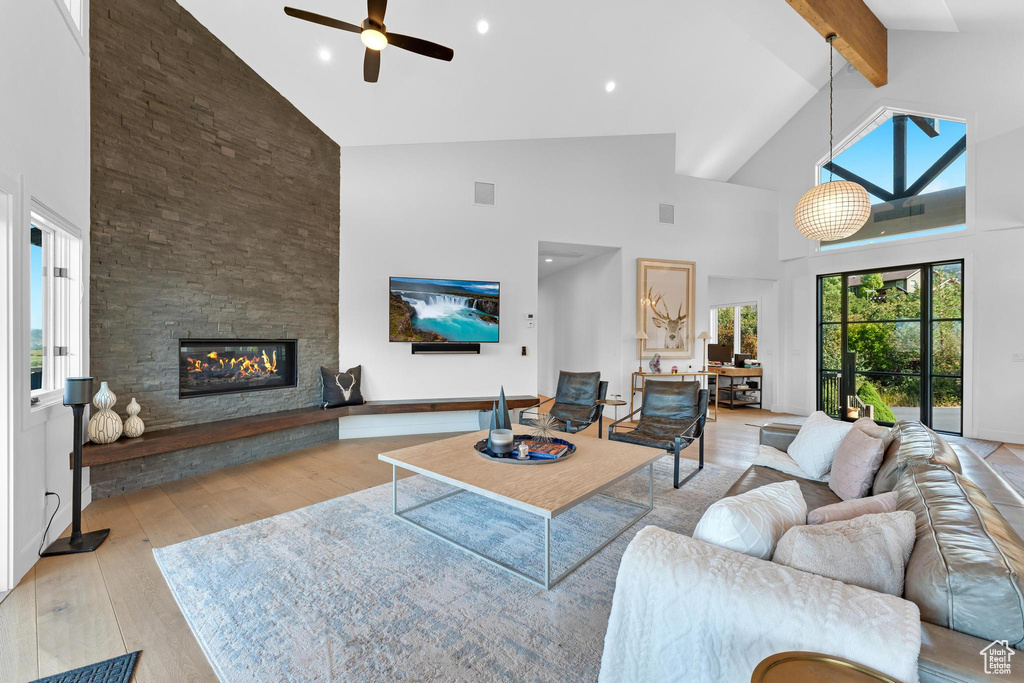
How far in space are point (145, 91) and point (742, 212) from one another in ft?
A: 25.2

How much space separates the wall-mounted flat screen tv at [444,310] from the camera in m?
5.35

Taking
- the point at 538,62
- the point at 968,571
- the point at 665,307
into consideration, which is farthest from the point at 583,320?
the point at 968,571

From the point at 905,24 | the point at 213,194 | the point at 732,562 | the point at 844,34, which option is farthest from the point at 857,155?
the point at 213,194

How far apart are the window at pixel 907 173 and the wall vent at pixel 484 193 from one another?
17.2 ft

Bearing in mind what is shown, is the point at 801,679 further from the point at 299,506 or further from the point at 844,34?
the point at 844,34

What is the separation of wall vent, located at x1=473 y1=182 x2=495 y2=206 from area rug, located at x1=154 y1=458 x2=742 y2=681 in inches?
157

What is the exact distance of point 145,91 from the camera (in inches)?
139

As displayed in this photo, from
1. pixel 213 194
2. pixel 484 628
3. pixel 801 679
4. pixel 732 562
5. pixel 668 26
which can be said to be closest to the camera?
pixel 801 679

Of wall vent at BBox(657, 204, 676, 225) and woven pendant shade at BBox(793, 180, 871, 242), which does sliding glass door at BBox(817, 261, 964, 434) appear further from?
wall vent at BBox(657, 204, 676, 225)

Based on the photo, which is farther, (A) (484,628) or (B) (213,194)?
(B) (213,194)

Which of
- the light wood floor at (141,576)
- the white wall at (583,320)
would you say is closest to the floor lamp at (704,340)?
the white wall at (583,320)

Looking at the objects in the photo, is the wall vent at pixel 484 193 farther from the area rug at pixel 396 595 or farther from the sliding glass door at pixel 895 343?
the sliding glass door at pixel 895 343

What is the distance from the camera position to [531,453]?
2.86 meters

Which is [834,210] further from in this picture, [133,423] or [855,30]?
[133,423]
